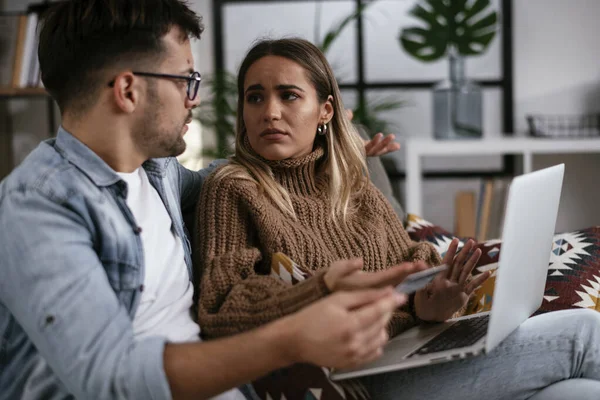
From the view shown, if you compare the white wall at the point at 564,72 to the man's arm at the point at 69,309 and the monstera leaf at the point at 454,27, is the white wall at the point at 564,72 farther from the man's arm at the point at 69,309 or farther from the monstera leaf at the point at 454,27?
the man's arm at the point at 69,309

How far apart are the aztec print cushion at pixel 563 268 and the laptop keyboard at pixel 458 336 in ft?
0.98

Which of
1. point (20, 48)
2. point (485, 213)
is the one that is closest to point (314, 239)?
point (485, 213)

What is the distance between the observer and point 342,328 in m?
0.89

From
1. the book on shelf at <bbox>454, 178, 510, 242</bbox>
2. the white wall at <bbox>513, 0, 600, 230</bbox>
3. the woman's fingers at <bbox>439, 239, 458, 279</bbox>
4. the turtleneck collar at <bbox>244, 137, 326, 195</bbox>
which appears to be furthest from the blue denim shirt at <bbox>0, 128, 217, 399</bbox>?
the white wall at <bbox>513, 0, 600, 230</bbox>

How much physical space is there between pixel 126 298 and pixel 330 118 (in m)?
0.69

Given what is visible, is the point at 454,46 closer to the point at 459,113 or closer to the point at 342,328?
the point at 459,113

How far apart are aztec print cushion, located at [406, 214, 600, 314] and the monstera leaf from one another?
168cm

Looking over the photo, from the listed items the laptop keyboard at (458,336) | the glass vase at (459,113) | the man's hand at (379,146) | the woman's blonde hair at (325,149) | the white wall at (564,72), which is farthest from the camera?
the white wall at (564,72)

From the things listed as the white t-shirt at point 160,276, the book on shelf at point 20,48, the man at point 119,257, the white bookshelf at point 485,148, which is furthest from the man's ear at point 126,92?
→ the book on shelf at point 20,48

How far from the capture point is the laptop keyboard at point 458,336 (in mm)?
1101

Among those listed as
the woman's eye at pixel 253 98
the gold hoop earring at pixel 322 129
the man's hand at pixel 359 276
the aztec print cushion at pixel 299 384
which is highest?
the woman's eye at pixel 253 98

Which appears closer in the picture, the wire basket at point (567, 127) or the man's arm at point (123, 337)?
the man's arm at point (123, 337)

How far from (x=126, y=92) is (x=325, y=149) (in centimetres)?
59

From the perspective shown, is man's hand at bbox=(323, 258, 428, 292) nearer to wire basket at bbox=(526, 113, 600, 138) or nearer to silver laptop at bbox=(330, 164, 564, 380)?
silver laptop at bbox=(330, 164, 564, 380)
